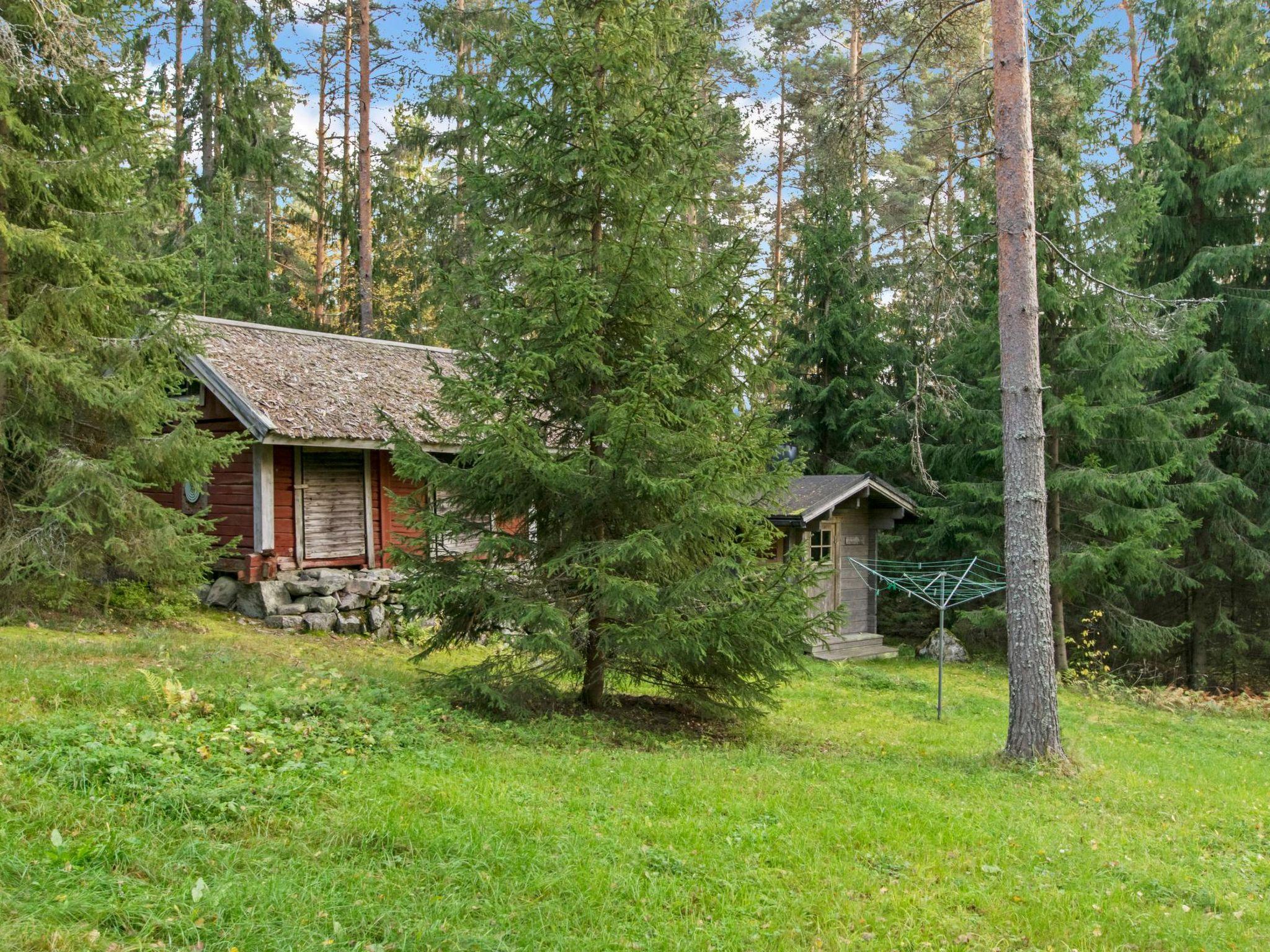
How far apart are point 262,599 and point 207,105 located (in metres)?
14.7

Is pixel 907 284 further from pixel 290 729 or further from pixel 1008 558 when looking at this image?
pixel 290 729

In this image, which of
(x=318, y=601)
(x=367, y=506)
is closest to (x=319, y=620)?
(x=318, y=601)

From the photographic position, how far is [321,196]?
26375 millimetres

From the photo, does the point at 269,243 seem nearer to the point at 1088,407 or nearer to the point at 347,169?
the point at 347,169

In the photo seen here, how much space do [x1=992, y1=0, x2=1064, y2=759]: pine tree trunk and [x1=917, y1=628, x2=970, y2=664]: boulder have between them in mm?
10500

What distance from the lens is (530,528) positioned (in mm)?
8930

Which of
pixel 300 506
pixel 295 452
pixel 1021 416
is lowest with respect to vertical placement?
pixel 300 506

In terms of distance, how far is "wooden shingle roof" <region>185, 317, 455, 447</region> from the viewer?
44.6 ft

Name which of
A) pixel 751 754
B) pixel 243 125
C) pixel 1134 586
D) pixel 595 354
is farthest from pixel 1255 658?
pixel 243 125

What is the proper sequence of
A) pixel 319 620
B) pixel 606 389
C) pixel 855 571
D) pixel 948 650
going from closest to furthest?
pixel 606 389 < pixel 319 620 < pixel 948 650 < pixel 855 571

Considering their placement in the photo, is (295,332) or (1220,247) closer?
(295,332)

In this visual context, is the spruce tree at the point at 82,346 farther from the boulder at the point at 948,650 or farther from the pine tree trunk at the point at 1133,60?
the pine tree trunk at the point at 1133,60

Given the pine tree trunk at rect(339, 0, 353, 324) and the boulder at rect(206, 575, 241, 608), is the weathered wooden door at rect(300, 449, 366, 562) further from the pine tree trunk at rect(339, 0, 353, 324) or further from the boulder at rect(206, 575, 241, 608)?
the pine tree trunk at rect(339, 0, 353, 324)

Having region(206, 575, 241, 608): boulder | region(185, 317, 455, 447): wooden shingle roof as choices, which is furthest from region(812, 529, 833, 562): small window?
region(206, 575, 241, 608): boulder
